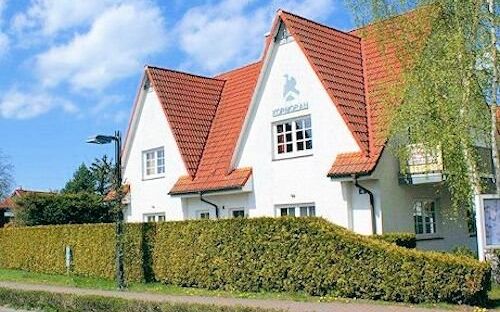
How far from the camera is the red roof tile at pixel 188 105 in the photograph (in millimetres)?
28344

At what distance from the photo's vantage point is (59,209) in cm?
3409

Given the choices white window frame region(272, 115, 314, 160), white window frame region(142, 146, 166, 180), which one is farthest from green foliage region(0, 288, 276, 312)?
white window frame region(142, 146, 166, 180)

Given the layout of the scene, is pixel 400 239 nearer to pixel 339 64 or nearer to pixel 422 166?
pixel 422 166

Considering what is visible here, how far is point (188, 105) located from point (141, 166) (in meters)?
3.73

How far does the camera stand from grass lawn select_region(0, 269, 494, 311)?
590 inches

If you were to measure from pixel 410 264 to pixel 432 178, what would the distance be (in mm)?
6296

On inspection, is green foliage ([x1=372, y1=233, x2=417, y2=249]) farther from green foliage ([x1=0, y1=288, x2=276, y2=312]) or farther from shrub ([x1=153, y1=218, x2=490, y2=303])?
green foliage ([x1=0, y1=288, x2=276, y2=312])

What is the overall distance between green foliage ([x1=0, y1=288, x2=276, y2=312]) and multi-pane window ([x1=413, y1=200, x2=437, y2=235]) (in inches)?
445

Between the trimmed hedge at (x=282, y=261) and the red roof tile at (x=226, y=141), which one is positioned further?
the red roof tile at (x=226, y=141)

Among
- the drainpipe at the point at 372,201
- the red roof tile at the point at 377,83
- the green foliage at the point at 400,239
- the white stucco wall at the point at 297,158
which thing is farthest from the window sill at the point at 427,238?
the red roof tile at the point at 377,83

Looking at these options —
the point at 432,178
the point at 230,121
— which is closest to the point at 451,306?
the point at 432,178

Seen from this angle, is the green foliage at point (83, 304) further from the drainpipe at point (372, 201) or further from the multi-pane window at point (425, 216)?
the multi-pane window at point (425, 216)

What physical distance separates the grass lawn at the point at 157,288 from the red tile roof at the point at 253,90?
217 inches

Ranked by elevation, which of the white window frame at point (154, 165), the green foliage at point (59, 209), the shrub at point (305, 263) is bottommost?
the shrub at point (305, 263)
